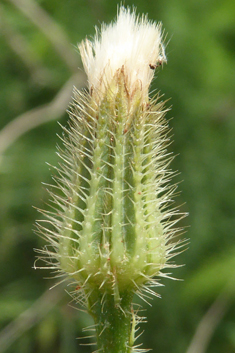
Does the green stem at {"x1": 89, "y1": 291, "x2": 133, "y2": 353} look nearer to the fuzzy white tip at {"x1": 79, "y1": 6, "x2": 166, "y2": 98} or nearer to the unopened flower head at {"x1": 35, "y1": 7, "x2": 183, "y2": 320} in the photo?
the unopened flower head at {"x1": 35, "y1": 7, "x2": 183, "y2": 320}

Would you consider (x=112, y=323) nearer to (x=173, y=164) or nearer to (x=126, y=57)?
(x=126, y=57)

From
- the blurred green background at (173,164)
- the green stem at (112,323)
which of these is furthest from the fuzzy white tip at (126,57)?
the blurred green background at (173,164)

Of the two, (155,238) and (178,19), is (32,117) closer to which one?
(178,19)

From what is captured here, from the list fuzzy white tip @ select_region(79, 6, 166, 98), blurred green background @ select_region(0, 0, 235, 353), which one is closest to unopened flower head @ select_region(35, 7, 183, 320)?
fuzzy white tip @ select_region(79, 6, 166, 98)

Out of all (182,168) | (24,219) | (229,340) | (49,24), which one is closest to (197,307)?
(229,340)

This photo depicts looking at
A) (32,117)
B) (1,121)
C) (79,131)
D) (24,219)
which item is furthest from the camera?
(1,121)

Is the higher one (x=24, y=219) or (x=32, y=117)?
(x=32, y=117)
